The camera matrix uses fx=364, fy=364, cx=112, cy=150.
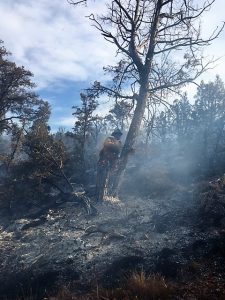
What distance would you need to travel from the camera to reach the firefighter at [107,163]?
1160 cm

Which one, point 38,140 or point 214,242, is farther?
point 38,140

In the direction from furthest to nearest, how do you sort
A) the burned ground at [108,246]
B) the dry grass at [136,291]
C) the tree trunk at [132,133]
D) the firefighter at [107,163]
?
the tree trunk at [132,133] < the firefighter at [107,163] < the burned ground at [108,246] < the dry grass at [136,291]

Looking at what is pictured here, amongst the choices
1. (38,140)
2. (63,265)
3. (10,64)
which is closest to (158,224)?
(63,265)

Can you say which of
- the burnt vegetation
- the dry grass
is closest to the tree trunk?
the burnt vegetation

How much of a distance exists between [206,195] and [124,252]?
3245mm

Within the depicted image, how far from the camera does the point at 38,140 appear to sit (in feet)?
39.2

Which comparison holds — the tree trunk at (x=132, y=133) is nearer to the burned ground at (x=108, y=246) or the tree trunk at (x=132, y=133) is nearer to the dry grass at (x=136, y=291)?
the burned ground at (x=108, y=246)

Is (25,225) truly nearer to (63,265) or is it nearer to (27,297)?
(63,265)

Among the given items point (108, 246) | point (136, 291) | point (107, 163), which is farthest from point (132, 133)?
point (136, 291)

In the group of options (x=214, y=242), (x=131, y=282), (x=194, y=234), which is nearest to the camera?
(x=131, y=282)

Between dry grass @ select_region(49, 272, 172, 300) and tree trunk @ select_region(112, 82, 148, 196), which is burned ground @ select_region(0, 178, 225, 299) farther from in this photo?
tree trunk @ select_region(112, 82, 148, 196)

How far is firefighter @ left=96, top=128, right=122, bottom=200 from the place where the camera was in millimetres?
11602

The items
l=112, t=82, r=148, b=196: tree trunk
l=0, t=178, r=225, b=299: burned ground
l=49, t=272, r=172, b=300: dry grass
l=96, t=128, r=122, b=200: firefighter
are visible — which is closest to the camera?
l=49, t=272, r=172, b=300: dry grass

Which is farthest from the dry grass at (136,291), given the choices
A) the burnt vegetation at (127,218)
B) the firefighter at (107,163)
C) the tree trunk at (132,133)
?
the tree trunk at (132,133)
